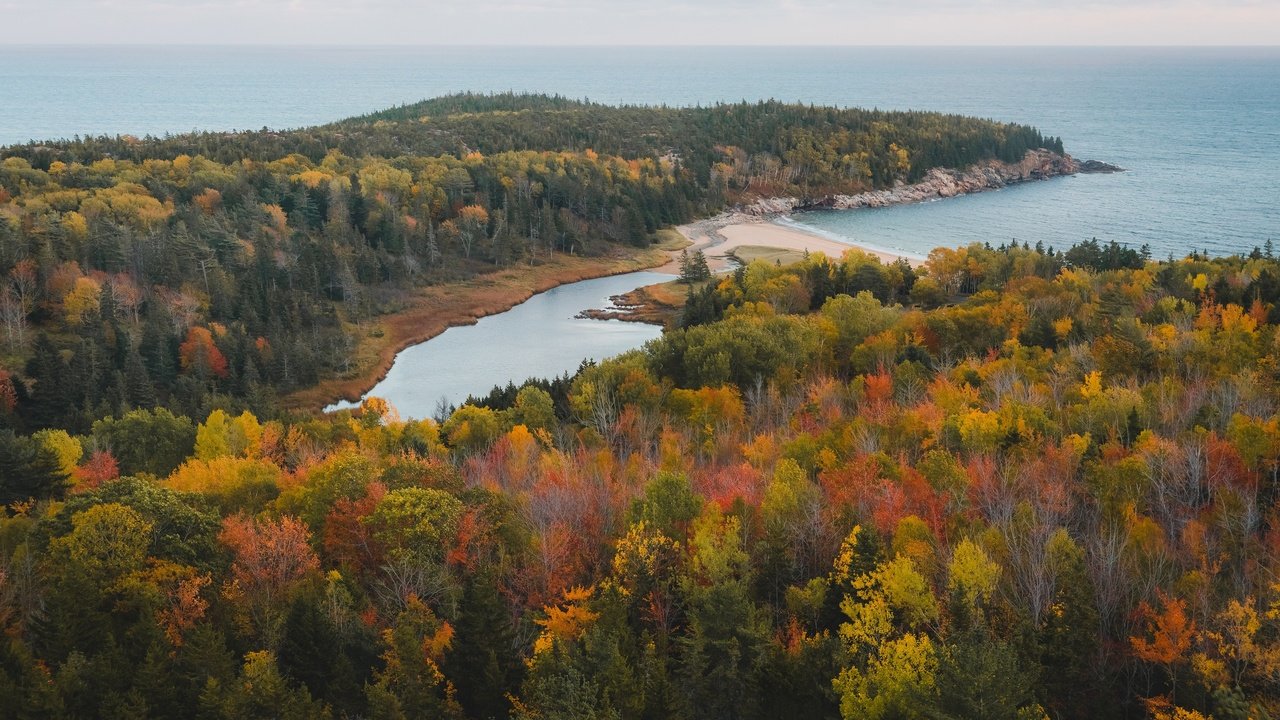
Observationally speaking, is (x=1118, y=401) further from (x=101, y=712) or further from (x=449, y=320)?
(x=449, y=320)

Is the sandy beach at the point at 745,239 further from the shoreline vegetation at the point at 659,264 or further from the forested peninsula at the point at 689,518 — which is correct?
the forested peninsula at the point at 689,518

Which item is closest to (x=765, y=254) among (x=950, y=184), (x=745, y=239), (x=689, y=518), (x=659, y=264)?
(x=745, y=239)

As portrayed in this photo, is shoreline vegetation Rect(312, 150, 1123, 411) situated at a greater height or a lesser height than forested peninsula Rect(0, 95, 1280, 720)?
lesser

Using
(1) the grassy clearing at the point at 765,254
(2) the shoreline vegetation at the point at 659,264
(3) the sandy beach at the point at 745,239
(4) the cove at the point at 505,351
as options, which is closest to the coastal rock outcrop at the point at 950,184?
(2) the shoreline vegetation at the point at 659,264

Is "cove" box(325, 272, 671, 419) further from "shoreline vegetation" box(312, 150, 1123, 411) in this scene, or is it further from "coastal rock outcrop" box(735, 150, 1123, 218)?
"coastal rock outcrop" box(735, 150, 1123, 218)

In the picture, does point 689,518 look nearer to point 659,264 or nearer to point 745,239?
point 659,264

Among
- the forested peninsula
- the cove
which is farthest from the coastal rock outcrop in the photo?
the forested peninsula
